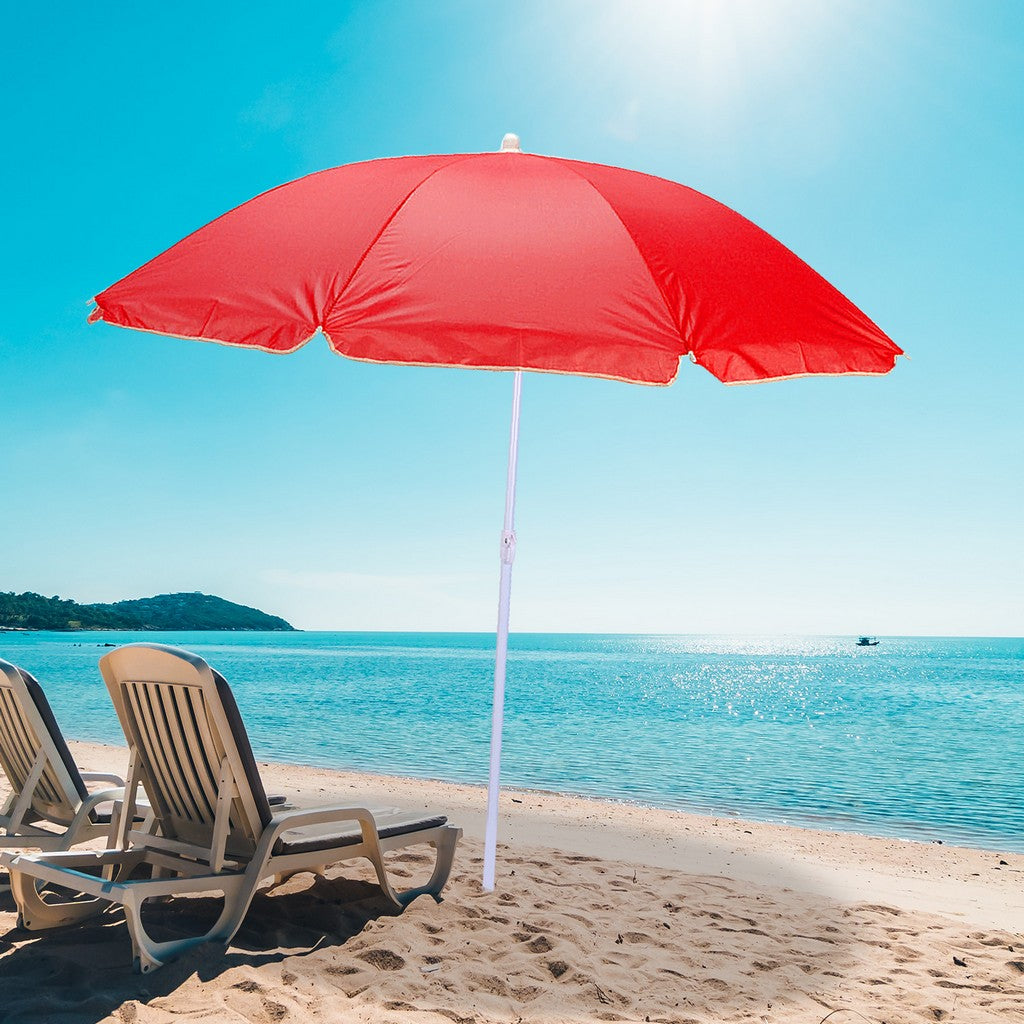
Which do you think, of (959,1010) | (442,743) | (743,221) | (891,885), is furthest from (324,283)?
(442,743)

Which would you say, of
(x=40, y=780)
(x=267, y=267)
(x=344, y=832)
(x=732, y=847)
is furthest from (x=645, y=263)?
(x=732, y=847)

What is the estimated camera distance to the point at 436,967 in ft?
10.1

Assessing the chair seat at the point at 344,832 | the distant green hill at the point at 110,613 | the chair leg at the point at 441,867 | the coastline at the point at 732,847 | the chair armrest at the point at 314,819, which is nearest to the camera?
the chair armrest at the point at 314,819

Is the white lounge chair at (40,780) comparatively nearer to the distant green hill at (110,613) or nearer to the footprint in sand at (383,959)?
the footprint in sand at (383,959)

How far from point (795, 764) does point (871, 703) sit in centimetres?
2513

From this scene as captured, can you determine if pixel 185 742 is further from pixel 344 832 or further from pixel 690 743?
pixel 690 743

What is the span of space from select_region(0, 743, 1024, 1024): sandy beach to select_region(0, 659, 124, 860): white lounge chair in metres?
0.45

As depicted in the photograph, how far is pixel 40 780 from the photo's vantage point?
4.15 m

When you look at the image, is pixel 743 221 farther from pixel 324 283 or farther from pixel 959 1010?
pixel 959 1010

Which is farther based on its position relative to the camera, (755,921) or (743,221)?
(755,921)

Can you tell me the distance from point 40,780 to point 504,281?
129 inches

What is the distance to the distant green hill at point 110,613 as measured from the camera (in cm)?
10012

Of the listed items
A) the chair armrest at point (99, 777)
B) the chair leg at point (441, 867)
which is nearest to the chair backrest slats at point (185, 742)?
the chair leg at point (441, 867)

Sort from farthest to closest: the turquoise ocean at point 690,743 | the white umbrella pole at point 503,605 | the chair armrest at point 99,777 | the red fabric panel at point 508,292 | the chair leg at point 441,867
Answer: the turquoise ocean at point 690,743, the chair armrest at point 99,777, the chair leg at point 441,867, the white umbrella pole at point 503,605, the red fabric panel at point 508,292
